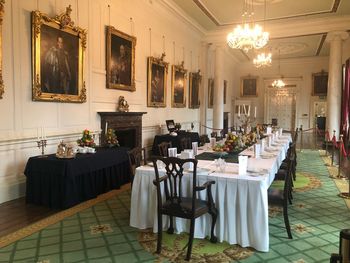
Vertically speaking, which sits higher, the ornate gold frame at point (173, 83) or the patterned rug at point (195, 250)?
the ornate gold frame at point (173, 83)

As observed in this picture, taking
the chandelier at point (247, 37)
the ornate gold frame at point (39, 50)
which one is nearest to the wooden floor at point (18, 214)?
the ornate gold frame at point (39, 50)

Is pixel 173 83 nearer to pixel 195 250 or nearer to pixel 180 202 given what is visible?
pixel 180 202

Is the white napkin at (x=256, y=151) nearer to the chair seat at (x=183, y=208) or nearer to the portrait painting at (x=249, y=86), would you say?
the chair seat at (x=183, y=208)

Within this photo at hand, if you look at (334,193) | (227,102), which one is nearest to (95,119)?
(334,193)

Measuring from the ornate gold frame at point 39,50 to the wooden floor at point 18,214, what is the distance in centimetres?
170

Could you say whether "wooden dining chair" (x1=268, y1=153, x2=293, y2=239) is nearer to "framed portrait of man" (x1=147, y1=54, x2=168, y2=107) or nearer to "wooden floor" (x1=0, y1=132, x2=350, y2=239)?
"wooden floor" (x1=0, y1=132, x2=350, y2=239)

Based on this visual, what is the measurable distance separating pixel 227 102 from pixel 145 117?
30.5ft

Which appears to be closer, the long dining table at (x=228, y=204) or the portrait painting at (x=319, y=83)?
the long dining table at (x=228, y=204)

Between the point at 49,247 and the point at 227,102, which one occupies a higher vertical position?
the point at 227,102

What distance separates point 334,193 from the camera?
205 inches

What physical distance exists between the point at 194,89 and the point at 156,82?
10.7 feet

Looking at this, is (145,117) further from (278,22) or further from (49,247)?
(278,22)

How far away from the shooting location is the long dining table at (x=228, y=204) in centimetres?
297

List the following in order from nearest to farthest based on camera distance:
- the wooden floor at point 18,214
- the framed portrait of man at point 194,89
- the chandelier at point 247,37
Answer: the wooden floor at point 18,214 < the chandelier at point 247,37 < the framed portrait of man at point 194,89
